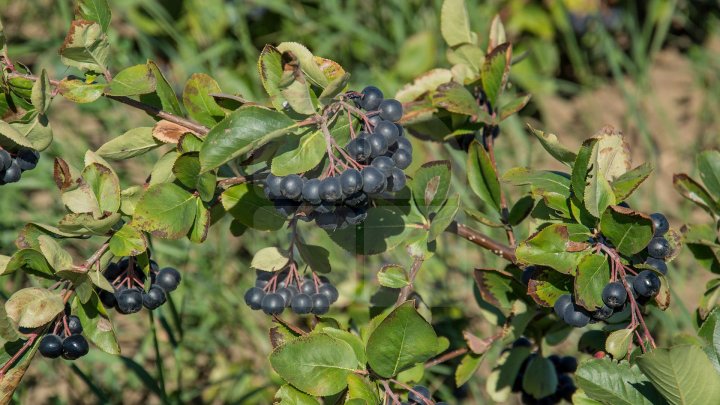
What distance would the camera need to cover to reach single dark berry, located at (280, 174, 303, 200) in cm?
90

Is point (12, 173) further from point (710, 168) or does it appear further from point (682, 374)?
point (710, 168)

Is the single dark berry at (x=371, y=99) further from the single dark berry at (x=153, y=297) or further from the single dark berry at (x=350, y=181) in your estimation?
the single dark berry at (x=153, y=297)

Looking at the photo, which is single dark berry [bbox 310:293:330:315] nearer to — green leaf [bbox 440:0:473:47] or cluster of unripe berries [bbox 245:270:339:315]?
cluster of unripe berries [bbox 245:270:339:315]

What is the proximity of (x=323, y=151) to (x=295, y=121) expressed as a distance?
48 mm

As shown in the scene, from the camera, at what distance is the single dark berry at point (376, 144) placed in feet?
2.97

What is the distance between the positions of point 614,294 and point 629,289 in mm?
34

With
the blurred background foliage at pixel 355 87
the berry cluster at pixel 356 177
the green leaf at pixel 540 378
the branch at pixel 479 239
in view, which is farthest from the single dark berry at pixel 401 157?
the blurred background foliage at pixel 355 87

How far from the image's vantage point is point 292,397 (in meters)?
0.95

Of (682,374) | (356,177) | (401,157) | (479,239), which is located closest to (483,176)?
(479,239)

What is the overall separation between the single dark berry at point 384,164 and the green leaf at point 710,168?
52cm

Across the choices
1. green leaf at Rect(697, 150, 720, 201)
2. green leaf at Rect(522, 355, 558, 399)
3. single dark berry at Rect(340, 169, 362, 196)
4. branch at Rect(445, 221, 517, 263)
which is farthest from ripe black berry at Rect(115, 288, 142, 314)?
green leaf at Rect(697, 150, 720, 201)

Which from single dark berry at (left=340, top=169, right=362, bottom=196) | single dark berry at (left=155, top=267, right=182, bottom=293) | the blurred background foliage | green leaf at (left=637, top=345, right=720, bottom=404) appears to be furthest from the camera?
the blurred background foliage

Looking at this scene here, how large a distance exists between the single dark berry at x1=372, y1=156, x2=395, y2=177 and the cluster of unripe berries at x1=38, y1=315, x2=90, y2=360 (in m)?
0.43

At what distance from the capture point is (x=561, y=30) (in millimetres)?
3279
